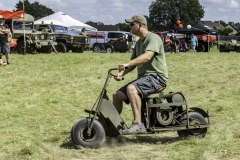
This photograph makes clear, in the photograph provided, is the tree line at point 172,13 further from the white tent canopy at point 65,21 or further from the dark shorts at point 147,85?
the dark shorts at point 147,85

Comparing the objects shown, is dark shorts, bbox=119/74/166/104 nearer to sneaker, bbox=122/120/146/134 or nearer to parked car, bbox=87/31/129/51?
sneaker, bbox=122/120/146/134

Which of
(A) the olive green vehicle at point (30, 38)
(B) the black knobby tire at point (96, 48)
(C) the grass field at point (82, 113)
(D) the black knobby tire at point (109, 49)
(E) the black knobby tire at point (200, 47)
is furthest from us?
(E) the black knobby tire at point (200, 47)

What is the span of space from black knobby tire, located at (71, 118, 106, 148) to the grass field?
3.4 inches

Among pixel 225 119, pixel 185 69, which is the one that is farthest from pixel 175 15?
pixel 225 119

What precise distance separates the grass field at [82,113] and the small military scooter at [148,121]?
153 mm

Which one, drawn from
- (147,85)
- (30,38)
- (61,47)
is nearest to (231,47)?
(61,47)

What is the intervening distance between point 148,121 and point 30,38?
18.3m

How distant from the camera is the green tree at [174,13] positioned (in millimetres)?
103188

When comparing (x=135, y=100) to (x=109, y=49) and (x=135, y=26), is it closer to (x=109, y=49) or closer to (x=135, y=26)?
(x=135, y=26)

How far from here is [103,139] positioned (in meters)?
5.49

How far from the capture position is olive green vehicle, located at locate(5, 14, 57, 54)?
22.7 metres

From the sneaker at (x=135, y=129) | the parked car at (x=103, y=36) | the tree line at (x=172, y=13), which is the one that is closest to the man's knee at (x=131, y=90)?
the sneaker at (x=135, y=129)

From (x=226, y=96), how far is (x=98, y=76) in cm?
431

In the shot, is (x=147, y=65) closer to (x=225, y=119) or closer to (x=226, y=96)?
(x=225, y=119)
